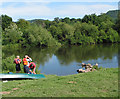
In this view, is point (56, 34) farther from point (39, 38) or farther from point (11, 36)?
point (11, 36)

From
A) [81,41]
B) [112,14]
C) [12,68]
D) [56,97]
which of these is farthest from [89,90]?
[112,14]

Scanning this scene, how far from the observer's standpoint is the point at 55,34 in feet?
178

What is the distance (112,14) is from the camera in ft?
260

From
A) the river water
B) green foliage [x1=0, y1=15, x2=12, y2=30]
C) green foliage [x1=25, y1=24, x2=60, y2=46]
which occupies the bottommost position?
the river water

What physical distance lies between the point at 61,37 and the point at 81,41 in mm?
6388

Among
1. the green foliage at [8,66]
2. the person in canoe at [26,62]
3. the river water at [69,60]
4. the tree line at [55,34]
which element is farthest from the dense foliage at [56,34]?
the person in canoe at [26,62]

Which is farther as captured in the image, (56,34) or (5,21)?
(56,34)

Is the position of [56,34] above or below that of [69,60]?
above

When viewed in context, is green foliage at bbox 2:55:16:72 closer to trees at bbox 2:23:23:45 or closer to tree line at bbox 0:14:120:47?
tree line at bbox 0:14:120:47

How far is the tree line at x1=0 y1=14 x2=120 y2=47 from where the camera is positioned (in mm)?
45344

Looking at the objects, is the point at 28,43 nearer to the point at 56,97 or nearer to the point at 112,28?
the point at 112,28

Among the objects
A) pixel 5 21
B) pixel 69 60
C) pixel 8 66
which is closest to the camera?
pixel 8 66

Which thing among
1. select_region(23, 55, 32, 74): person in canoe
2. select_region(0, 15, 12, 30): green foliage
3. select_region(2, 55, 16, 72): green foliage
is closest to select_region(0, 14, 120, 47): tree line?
select_region(0, 15, 12, 30): green foliage

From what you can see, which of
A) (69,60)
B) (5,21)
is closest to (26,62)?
(69,60)
